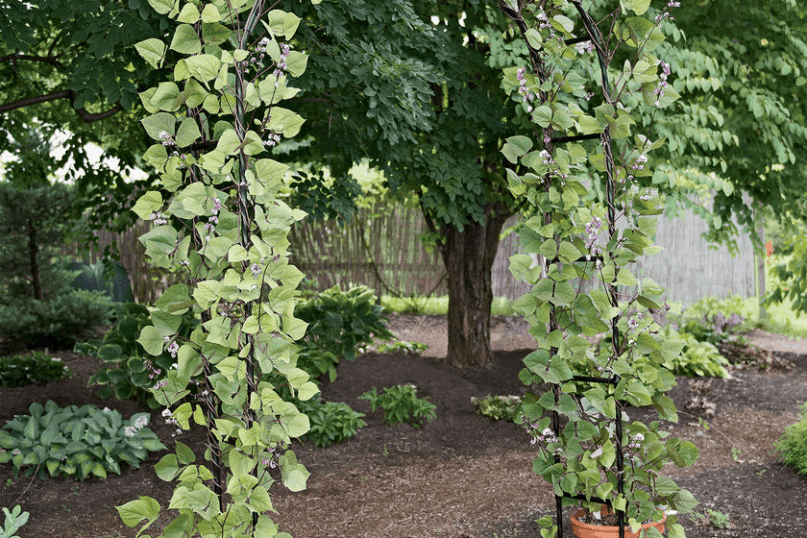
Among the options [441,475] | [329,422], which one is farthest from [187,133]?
[329,422]

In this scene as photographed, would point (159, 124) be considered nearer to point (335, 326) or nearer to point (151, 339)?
point (151, 339)

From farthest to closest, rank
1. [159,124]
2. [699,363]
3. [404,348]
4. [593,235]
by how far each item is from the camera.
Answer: [404,348]
[699,363]
[593,235]
[159,124]

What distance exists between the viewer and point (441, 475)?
4.16 meters

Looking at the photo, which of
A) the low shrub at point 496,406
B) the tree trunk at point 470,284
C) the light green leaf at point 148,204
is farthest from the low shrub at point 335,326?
the light green leaf at point 148,204

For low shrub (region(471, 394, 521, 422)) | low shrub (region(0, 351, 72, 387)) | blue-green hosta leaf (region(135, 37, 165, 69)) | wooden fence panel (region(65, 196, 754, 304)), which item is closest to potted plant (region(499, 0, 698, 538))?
blue-green hosta leaf (region(135, 37, 165, 69))

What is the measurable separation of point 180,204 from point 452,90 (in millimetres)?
3272

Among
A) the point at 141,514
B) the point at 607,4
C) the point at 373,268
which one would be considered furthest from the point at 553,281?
the point at 373,268

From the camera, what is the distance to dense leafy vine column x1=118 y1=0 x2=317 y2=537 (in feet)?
Answer: 5.97

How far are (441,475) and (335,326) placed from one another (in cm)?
158

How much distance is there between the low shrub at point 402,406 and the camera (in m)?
4.92

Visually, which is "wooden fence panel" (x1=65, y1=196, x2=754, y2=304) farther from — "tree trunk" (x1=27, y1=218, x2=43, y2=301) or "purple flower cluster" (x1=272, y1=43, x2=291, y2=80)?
"purple flower cluster" (x1=272, y1=43, x2=291, y2=80)

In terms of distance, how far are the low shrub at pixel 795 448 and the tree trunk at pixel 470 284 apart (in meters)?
2.58

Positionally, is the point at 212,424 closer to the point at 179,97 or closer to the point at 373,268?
the point at 179,97

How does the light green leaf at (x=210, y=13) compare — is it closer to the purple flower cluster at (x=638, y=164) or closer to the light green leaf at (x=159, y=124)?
the light green leaf at (x=159, y=124)
